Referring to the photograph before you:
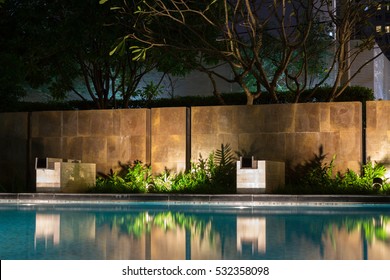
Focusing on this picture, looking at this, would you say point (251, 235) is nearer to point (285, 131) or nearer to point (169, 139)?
point (285, 131)

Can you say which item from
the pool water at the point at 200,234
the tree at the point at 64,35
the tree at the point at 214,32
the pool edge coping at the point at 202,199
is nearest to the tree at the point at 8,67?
the tree at the point at 64,35

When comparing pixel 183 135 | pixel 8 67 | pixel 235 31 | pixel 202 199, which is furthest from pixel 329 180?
pixel 8 67

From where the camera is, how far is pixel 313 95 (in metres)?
18.5

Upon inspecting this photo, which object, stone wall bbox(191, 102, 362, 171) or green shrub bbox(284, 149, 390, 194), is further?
stone wall bbox(191, 102, 362, 171)

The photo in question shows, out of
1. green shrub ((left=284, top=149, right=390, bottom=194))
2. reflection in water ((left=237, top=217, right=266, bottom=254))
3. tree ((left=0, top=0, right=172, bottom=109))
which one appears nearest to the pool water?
reflection in water ((left=237, top=217, right=266, bottom=254))

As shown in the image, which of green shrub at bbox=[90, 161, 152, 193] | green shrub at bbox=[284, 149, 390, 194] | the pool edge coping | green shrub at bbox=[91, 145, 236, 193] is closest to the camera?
the pool edge coping

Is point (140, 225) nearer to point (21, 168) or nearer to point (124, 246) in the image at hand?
point (124, 246)

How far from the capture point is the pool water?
5.92 meters

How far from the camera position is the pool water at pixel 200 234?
19.4 feet

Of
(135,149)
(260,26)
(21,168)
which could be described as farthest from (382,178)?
(21,168)

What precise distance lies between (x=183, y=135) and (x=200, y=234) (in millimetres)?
9714

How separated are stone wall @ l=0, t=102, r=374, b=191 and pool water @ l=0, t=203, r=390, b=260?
3.85m

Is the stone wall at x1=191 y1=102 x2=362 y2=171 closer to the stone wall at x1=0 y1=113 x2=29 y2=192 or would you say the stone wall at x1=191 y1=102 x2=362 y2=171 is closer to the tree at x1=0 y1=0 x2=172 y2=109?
the tree at x1=0 y1=0 x2=172 y2=109
